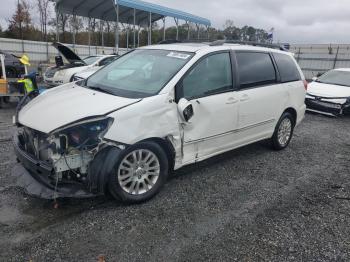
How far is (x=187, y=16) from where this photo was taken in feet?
65.5

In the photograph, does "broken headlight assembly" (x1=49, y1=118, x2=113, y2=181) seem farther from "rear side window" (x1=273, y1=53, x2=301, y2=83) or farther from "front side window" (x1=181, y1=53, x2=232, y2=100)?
"rear side window" (x1=273, y1=53, x2=301, y2=83)

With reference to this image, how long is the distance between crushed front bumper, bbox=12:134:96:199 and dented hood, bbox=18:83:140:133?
344 mm

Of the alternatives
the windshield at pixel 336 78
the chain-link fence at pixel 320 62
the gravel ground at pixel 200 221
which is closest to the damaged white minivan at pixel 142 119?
the gravel ground at pixel 200 221

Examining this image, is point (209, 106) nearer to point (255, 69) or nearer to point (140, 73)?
point (140, 73)

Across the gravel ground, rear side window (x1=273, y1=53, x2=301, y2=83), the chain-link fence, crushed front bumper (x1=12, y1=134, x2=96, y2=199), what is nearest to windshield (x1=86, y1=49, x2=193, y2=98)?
crushed front bumper (x1=12, y1=134, x2=96, y2=199)

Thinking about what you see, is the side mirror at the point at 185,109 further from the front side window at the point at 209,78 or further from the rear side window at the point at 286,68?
the rear side window at the point at 286,68

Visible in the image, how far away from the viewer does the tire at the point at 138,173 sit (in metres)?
3.37

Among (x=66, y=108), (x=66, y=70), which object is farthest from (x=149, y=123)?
(x=66, y=70)

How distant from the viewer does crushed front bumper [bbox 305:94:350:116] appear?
979 centimetres

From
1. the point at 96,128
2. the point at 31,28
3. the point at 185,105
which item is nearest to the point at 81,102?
the point at 96,128

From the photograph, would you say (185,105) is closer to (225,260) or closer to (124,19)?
(225,260)

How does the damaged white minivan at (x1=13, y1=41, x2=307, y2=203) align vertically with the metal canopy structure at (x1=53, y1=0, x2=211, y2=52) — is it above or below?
below

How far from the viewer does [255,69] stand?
4.96 m

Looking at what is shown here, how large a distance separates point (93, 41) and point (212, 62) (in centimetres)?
3567
